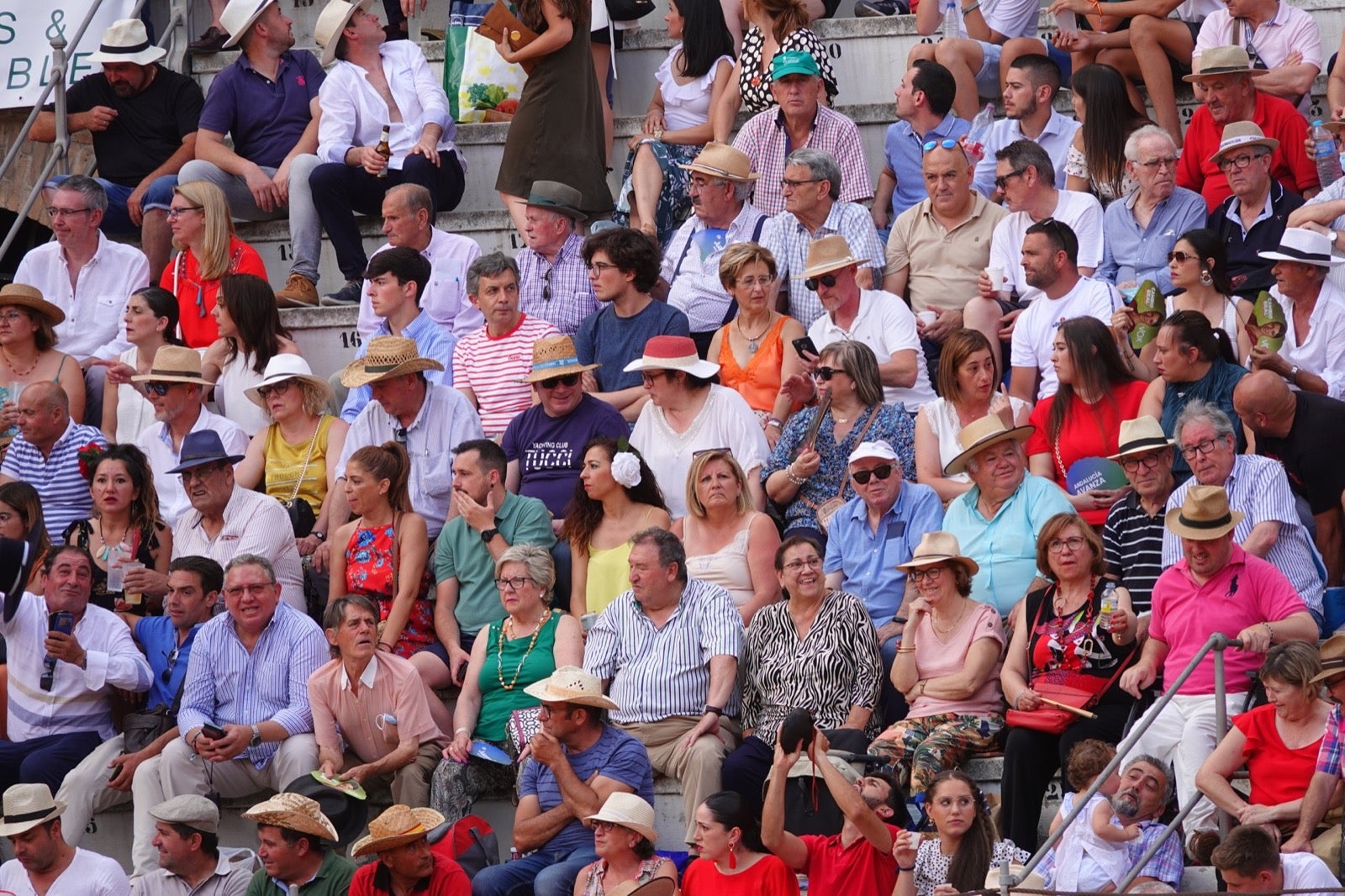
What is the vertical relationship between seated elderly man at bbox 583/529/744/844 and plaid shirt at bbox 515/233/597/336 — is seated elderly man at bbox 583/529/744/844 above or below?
below

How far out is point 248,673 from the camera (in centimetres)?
898

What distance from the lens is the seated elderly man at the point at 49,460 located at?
1021cm

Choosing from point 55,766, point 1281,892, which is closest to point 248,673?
point 55,766

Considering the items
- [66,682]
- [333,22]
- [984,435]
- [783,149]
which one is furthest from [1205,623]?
[333,22]

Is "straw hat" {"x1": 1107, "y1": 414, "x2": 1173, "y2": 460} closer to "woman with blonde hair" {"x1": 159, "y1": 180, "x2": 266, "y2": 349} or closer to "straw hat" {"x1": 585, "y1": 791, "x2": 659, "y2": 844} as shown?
"straw hat" {"x1": 585, "y1": 791, "x2": 659, "y2": 844}

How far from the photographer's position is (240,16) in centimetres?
1179

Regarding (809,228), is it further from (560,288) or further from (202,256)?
(202,256)

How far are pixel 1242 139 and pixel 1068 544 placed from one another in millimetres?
2791

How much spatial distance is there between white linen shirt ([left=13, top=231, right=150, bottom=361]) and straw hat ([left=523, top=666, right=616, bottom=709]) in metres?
4.04

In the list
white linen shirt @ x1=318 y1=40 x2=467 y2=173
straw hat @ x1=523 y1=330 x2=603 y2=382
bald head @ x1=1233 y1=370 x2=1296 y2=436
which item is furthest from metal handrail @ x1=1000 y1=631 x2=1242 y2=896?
white linen shirt @ x1=318 y1=40 x2=467 y2=173

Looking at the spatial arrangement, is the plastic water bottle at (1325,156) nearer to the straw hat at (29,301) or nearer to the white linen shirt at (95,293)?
the white linen shirt at (95,293)

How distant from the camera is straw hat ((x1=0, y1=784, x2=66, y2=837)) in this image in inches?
326

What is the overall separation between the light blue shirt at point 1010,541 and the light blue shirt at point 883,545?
234 millimetres

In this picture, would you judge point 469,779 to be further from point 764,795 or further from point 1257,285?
point 1257,285
